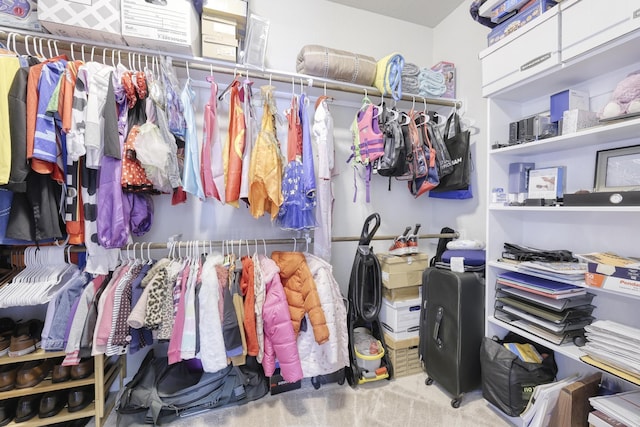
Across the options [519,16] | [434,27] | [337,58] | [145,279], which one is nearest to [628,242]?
[519,16]

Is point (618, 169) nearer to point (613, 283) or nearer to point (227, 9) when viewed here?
point (613, 283)

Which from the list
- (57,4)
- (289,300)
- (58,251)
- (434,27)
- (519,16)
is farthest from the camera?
(434,27)

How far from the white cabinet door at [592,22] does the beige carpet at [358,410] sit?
1.93 m

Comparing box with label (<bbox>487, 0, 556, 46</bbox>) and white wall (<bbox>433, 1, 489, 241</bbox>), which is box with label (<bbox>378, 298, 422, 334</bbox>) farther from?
box with label (<bbox>487, 0, 556, 46</bbox>)

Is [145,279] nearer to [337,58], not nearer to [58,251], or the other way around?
[58,251]

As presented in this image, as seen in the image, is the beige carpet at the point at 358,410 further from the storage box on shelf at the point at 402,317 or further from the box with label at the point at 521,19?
the box with label at the point at 521,19

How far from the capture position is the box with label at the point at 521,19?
4.43ft

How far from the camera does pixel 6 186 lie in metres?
1.22

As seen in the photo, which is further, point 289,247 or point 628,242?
point 289,247

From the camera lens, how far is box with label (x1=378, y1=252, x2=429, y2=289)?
1935 mm

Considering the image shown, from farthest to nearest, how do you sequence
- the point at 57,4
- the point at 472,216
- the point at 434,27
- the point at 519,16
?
the point at 434,27 < the point at 472,216 < the point at 519,16 < the point at 57,4

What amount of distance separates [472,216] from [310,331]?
150 centimetres

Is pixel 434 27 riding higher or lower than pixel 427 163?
higher

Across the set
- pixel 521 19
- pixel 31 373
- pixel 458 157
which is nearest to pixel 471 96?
pixel 458 157
